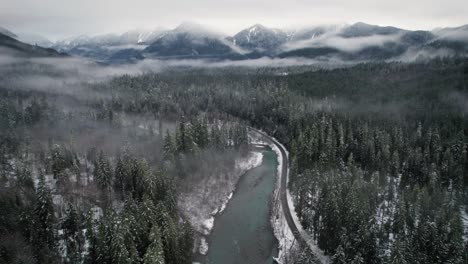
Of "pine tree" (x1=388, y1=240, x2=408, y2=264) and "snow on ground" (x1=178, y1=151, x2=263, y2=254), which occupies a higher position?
"pine tree" (x1=388, y1=240, x2=408, y2=264)

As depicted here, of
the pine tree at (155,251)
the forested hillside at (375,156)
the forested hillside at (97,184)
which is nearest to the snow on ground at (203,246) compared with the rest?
the forested hillside at (97,184)

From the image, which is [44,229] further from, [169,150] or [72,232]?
[169,150]

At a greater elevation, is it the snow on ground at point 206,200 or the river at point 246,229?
the snow on ground at point 206,200

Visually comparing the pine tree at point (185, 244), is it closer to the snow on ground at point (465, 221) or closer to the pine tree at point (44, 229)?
the pine tree at point (44, 229)

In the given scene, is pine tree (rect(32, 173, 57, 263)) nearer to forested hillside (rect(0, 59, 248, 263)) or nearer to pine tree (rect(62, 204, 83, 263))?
forested hillside (rect(0, 59, 248, 263))

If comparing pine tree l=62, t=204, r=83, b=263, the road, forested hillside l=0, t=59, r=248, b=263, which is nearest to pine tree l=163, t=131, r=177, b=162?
forested hillside l=0, t=59, r=248, b=263

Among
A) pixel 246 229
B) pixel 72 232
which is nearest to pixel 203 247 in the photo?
pixel 246 229

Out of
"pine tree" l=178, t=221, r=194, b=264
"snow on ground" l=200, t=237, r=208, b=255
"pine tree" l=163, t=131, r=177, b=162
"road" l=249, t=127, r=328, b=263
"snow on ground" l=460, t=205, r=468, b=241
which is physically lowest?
"snow on ground" l=200, t=237, r=208, b=255

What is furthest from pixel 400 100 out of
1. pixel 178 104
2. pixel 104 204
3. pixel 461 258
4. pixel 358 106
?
pixel 104 204

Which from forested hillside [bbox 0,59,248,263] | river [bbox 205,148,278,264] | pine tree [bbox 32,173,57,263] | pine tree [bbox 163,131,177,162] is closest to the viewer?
forested hillside [bbox 0,59,248,263]
